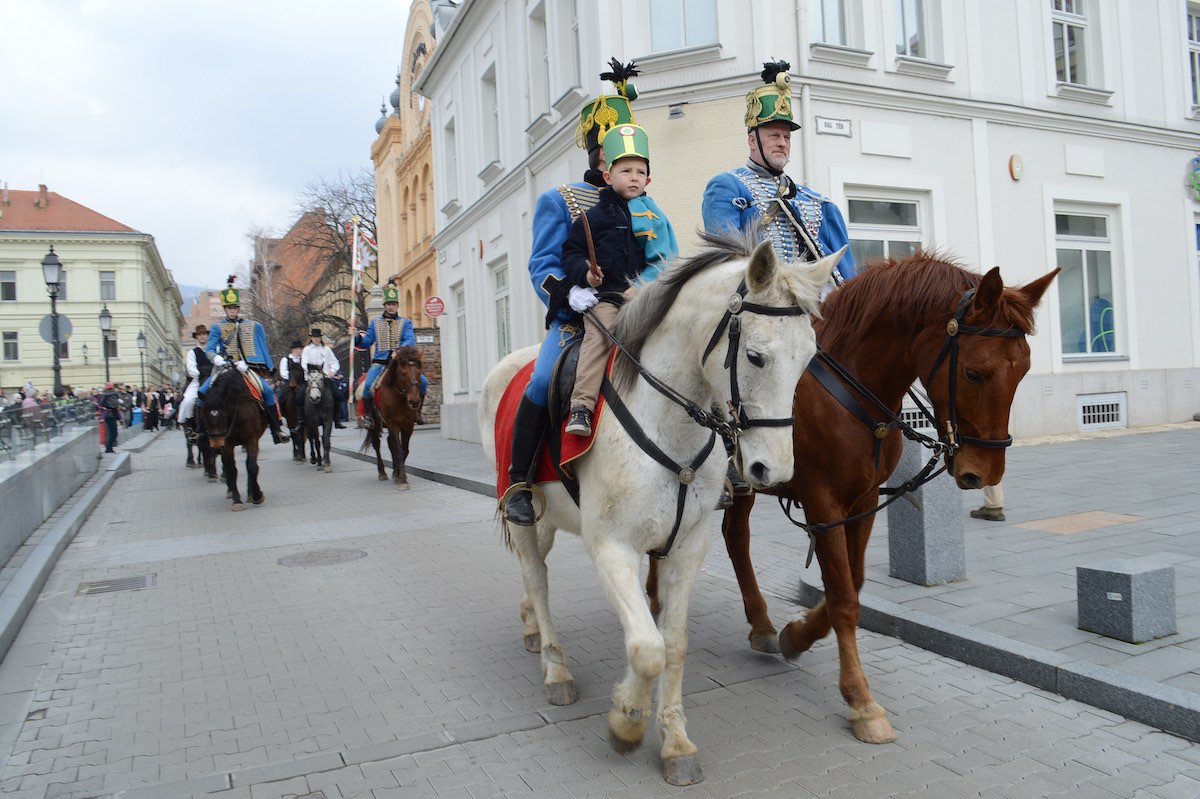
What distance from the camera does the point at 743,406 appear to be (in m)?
2.92

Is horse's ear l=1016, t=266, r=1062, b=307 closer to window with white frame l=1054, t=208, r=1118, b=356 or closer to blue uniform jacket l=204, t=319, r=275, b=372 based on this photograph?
blue uniform jacket l=204, t=319, r=275, b=372

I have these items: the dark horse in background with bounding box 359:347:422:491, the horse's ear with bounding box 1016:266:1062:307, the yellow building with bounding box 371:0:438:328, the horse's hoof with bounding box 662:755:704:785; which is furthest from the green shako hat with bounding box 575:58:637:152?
the yellow building with bounding box 371:0:438:328

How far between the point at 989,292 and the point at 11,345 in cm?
7729

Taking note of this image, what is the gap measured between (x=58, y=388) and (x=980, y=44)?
22.2 metres

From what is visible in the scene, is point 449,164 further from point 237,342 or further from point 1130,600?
point 1130,600

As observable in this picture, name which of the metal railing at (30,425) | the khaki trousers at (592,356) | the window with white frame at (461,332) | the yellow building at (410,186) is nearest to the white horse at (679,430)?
the khaki trousers at (592,356)

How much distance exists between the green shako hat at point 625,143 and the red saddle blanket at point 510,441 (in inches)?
41.4

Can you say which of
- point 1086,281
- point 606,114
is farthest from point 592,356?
point 1086,281

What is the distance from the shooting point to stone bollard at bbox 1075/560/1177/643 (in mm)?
4176

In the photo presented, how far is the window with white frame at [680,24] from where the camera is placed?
12.4m

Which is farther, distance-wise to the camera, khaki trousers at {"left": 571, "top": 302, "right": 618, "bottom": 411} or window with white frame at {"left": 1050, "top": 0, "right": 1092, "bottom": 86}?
window with white frame at {"left": 1050, "top": 0, "right": 1092, "bottom": 86}

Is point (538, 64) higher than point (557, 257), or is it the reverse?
point (538, 64)

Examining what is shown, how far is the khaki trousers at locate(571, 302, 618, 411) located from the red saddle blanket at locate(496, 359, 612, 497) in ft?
0.17

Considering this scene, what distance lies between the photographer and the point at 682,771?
320 centimetres
